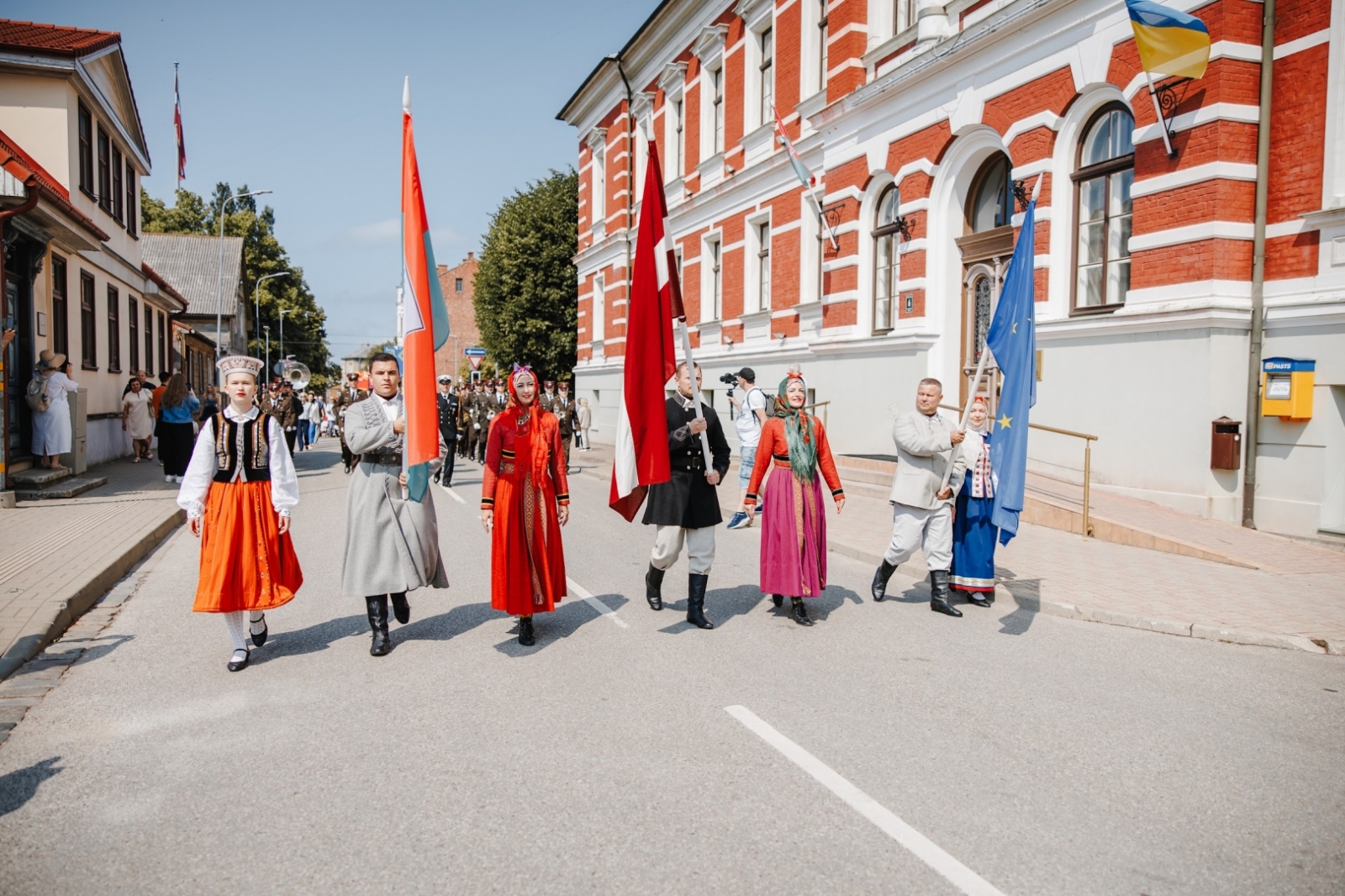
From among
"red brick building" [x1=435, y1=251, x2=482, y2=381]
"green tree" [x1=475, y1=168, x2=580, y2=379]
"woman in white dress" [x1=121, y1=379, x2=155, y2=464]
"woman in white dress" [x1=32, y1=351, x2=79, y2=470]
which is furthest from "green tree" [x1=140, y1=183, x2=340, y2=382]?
"woman in white dress" [x1=32, y1=351, x2=79, y2=470]

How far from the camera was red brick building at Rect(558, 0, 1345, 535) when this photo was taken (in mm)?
10758

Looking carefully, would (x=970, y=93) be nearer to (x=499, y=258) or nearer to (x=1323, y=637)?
(x=1323, y=637)

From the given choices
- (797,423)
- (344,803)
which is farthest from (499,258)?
(344,803)

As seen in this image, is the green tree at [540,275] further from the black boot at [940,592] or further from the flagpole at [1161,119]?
the black boot at [940,592]

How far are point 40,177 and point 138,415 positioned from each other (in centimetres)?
791

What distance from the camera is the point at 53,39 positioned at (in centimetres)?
1916

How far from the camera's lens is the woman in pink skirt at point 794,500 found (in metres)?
7.06

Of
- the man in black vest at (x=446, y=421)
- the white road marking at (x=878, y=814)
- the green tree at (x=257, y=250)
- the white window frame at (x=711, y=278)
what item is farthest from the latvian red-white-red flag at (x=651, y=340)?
the green tree at (x=257, y=250)

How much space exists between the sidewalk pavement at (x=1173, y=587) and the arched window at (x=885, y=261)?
302 inches

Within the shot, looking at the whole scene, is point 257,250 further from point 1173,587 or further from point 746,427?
point 1173,587

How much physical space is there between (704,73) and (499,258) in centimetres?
2157

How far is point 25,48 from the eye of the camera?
57.4 feet

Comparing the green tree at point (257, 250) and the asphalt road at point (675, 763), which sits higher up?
the green tree at point (257, 250)

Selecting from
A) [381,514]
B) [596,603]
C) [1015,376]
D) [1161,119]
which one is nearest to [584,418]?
[1161,119]
